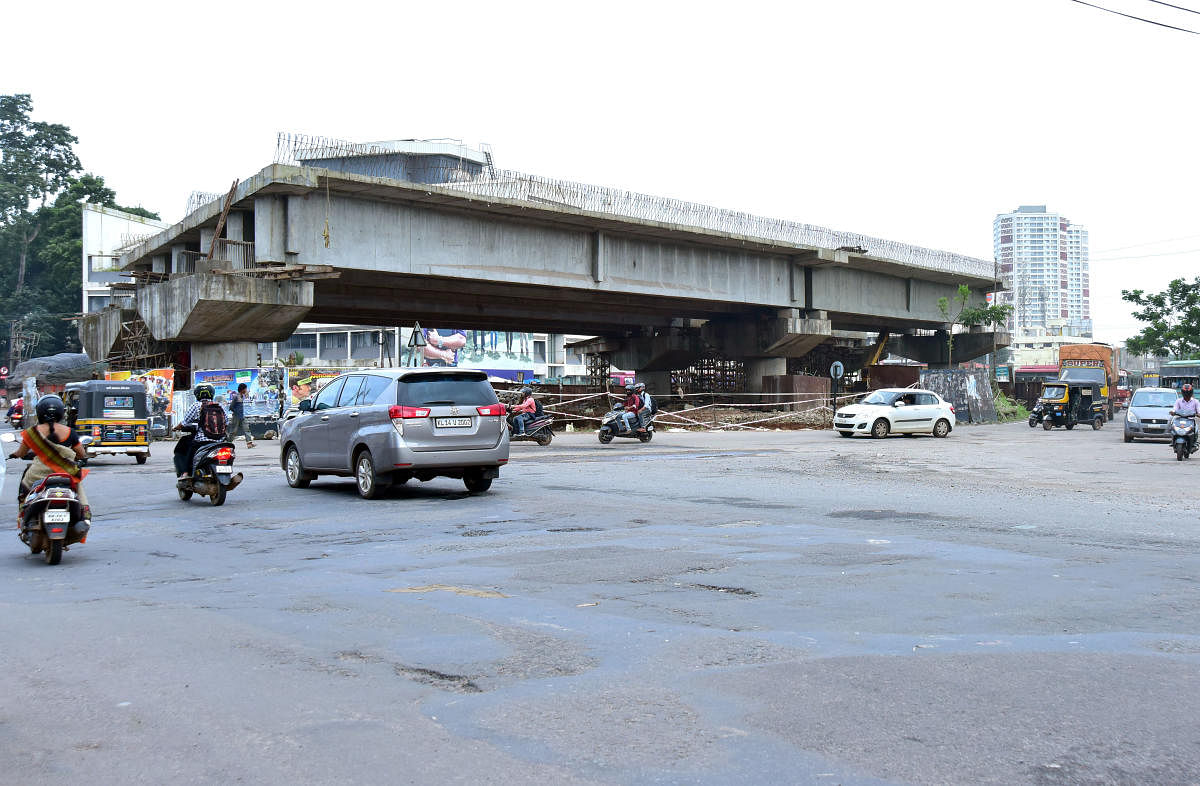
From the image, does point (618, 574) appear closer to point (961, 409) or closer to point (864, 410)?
point (864, 410)

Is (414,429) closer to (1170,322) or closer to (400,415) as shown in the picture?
(400,415)

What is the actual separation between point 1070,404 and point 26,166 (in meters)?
85.7

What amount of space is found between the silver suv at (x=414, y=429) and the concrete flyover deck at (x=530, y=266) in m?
14.2

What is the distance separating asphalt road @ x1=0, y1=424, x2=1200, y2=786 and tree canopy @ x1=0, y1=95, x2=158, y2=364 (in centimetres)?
7630

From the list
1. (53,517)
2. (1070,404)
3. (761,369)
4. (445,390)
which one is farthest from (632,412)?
(53,517)

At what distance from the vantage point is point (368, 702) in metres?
4.53

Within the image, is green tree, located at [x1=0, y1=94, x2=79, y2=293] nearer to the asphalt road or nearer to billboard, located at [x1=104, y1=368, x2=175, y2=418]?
billboard, located at [x1=104, y1=368, x2=175, y2=418]

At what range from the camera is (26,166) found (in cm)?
8862

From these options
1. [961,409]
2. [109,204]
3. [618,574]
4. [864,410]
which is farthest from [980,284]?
[109,204]

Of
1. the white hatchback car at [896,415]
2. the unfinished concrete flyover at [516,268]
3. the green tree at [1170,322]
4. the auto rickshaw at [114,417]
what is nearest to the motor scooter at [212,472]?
the auto rickshaw at [114,417]

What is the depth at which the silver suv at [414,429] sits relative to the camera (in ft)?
43.4

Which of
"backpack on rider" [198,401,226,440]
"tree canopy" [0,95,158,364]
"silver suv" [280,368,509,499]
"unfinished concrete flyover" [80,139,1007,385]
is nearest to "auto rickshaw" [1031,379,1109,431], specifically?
"unfinished concrete flyover" [80,139,1007,385]

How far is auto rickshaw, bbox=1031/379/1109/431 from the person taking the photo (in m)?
38.4

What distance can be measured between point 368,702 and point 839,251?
39.3 metres
